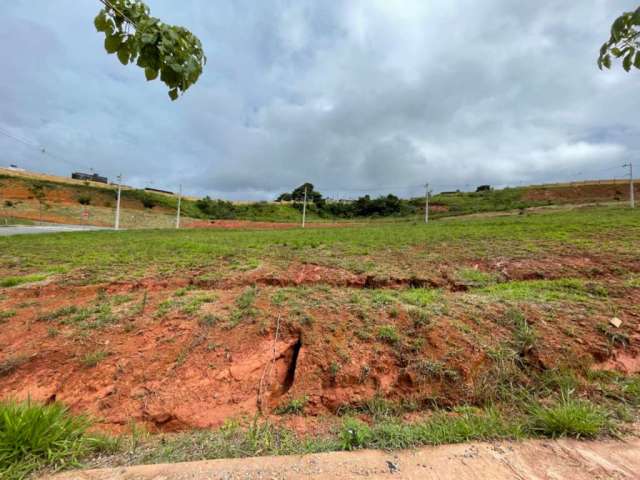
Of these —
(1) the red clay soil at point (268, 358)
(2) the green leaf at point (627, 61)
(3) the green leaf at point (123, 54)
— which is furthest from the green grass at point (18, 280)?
(2) the green leaf at point (627, 61)

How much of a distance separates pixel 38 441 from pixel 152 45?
2.77 m

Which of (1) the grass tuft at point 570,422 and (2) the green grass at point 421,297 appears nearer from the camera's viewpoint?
(1) the grass tuft at point 570,422

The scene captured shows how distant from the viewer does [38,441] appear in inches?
78.3

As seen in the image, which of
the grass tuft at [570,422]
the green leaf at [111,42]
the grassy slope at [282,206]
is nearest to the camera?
the green leaf at [111,42]

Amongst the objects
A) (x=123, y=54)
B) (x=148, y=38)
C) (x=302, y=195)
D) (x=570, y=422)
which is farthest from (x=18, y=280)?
(x=302, y=195)

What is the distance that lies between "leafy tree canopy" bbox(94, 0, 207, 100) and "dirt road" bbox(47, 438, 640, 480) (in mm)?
2388

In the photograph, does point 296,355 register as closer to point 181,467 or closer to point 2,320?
point 181,467

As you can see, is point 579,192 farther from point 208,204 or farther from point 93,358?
point 208,204

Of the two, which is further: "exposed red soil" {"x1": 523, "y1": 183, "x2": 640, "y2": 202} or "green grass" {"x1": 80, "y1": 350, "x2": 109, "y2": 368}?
"exposed red soil" {"x1": 523, "y1": 183, "x2": 640, "y2": 202}

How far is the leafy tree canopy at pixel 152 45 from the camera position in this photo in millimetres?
1393

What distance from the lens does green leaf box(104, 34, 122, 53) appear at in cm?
145

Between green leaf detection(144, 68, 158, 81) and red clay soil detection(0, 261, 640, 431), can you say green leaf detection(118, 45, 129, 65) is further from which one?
red clay soil detection(0, 261, 640, 431)

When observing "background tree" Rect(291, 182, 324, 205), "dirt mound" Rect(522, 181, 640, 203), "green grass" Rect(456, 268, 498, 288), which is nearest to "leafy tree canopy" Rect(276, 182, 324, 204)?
"background tree" Rect(291, 182, 324, 205)

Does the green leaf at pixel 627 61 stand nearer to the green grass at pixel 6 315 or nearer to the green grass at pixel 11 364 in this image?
the green grass at pixel 11 364
